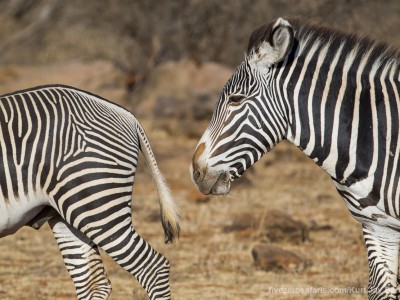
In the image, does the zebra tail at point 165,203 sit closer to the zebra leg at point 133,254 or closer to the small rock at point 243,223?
the zebra leg at point 133,254

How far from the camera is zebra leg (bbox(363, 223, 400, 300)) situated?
505 centimetres

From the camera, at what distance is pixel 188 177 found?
12.5 meters

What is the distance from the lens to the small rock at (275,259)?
8008mm

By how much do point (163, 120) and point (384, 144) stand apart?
12.4 meters

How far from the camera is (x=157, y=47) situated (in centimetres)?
2061

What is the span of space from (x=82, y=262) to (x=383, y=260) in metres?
2.08

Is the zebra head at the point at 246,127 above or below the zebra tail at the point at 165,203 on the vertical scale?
above

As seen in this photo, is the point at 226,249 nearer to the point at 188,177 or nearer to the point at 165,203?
the point at 165,203

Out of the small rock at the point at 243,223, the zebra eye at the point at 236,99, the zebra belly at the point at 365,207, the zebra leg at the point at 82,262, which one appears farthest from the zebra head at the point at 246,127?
the small rock at the point at 243,223

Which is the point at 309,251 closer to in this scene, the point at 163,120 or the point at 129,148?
the point at 129,148

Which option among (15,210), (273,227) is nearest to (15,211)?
(15,210)

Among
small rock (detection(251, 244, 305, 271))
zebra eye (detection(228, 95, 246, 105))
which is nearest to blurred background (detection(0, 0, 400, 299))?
small rock (detection(251, 244, 305, 271))

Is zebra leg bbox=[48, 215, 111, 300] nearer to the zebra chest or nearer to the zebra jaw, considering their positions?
the zebra chest

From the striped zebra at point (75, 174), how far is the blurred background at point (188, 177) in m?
1.01
